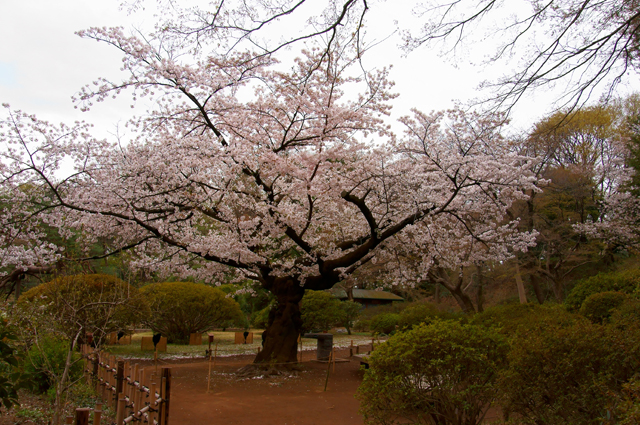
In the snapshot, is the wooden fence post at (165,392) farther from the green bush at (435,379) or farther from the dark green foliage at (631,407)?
the dark green foliage at (631,407)

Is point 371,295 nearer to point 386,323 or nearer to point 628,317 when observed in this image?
point 386,323

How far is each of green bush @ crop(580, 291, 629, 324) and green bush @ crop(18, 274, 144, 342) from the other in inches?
333

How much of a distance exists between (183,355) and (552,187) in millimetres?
16348

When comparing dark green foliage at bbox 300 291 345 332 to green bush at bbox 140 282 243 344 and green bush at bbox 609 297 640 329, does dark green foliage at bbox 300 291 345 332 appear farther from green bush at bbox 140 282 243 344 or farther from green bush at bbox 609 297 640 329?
green bush at bbox 609 297 640 329

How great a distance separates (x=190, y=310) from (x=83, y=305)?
12.4 m

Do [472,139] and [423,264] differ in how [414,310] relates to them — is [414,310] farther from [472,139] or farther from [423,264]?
[472,139]

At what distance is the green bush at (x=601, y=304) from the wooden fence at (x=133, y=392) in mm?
7897

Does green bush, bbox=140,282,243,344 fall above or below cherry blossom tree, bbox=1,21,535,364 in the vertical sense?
below

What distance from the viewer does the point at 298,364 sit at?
36.1 feet

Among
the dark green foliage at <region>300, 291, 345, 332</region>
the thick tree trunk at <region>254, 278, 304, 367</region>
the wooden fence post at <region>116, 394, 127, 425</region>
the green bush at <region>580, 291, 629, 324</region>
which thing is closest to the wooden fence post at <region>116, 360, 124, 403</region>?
the wooden fence post at <region>116, 394, 127, 425</region>

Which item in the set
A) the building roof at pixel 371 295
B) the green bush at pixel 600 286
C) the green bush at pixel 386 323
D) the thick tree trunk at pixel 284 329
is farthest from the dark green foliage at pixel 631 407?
the building roof at pixel 371 295

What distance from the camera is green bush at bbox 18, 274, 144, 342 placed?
203 inches

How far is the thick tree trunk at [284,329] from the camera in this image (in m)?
10.2

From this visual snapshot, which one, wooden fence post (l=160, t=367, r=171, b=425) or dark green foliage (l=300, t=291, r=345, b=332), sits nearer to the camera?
wooden fence post (l=160, t=367, r=171, b=425)
